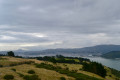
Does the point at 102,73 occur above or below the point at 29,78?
below

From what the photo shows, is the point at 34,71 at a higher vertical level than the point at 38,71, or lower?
higher

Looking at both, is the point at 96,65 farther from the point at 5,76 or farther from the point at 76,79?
the point at 5,76

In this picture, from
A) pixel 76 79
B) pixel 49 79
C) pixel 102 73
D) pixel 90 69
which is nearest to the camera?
pixel 49 79

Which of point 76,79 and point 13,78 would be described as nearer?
point 13,78

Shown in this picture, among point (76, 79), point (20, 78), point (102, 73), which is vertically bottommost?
point (102, 73)

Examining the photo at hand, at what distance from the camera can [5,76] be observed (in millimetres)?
21422

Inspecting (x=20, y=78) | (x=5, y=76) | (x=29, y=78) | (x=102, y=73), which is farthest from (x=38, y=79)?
(x=102, y=73)

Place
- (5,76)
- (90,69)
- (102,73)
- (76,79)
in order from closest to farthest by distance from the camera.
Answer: (5,76) < (76,79) < (102,73) < (90,69)

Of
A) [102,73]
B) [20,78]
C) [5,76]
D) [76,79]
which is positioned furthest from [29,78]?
[102,73]

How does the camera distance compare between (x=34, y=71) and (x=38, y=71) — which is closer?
(x=34, y=71)

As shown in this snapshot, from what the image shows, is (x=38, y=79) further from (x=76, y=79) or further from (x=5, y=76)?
(x=76, y=79)

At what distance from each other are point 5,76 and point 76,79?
1533 cm

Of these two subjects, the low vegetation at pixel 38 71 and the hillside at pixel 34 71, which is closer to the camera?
the low vegetation at pixel 38 71

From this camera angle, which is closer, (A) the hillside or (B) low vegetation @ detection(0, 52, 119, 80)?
(B) low vegetation @ detection(0, 52, 119, 80)
